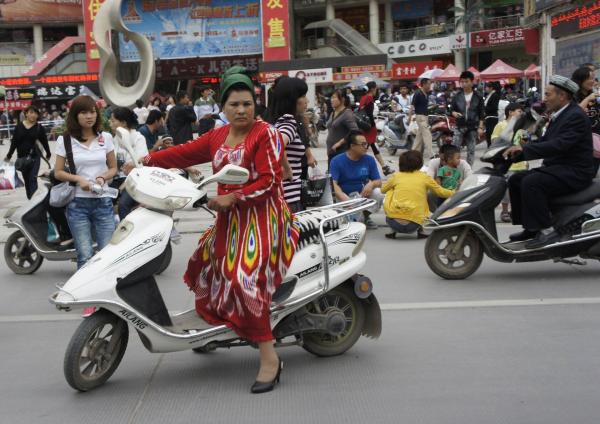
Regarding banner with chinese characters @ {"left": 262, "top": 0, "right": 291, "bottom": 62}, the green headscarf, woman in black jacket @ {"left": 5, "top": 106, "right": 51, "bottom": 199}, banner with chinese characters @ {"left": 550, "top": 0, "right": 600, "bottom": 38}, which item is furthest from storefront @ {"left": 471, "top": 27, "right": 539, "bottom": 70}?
the green headscarf

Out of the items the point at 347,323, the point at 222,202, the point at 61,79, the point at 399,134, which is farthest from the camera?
the point at 61,79

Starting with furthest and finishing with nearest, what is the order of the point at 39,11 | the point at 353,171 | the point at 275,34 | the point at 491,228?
the point at 39,11
the point at 275,34
the point at 353,171
the point at 491,228

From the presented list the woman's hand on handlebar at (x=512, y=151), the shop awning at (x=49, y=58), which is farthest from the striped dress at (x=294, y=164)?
the shop awning at (x=49, y=58)

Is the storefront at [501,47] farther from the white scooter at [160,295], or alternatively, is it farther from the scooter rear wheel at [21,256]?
the white scooter at [160,295]

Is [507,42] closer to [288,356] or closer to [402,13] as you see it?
[402,13]

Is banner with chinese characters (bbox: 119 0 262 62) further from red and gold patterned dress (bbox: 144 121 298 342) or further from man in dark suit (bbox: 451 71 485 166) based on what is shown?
red and gold patterned dress (bbox: 144 121 298 342)

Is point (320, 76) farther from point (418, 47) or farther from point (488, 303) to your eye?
point (488, 303)

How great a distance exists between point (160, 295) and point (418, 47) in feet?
162

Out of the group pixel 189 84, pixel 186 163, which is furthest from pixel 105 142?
Answer: pixel 189 84

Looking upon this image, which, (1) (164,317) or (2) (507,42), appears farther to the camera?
(2) (507,42)

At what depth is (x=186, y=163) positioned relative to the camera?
174 inches

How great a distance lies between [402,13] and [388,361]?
54.1 m

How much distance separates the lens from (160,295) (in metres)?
4.34

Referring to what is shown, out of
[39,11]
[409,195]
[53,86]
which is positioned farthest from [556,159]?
[39,11]
